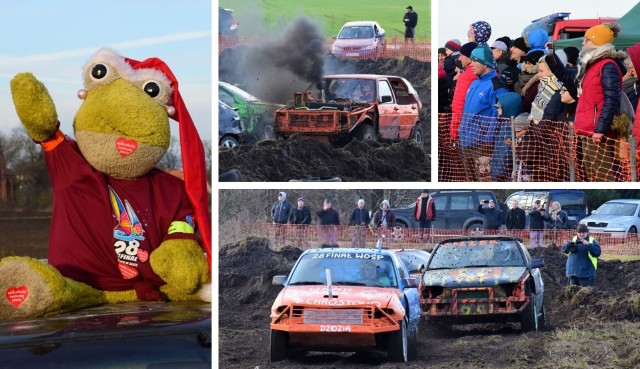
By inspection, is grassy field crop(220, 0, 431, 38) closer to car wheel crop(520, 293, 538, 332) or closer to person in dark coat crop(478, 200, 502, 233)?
person in dark coat crop(478, 200, 502, 233)

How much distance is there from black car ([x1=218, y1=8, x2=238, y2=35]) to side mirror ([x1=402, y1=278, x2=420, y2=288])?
205 centimetres

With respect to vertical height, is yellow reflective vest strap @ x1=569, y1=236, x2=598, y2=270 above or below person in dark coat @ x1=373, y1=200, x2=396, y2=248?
below

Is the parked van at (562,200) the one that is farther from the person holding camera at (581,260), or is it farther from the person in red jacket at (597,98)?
the person in red jacket at (597,98)

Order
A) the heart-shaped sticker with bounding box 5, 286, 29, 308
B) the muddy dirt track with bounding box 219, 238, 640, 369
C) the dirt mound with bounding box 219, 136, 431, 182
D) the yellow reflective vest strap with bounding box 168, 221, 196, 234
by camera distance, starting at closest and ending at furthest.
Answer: the heart-shaped sticker with bounding box 5, 286, 29, 308 < the muddy dirt track with bounding box 219, 238, 640, 369 < the yellow reflective vest strap with bounding box 168, 221, 196, 234 < the dirt mound with bounding box 219, 136, 431, 182

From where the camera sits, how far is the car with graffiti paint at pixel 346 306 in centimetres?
588

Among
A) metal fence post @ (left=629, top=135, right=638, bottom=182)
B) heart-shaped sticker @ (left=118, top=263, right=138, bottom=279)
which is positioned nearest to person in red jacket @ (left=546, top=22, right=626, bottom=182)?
metal fence post @ (left=629, top=135, right=638, bottom=182)

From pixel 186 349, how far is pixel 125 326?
0.94 feet

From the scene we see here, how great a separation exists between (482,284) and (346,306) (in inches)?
31.5

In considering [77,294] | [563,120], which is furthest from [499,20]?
[77,294]

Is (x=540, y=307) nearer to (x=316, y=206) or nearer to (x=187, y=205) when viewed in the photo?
(x=316, y=206)

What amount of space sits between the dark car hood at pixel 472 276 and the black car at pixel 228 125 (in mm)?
1696

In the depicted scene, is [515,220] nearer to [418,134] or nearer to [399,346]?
[399,346]

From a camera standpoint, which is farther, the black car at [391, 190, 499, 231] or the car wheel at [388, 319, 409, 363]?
the black car at [391, 190, 499, 231]

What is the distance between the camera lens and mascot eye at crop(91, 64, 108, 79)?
6.51 m
